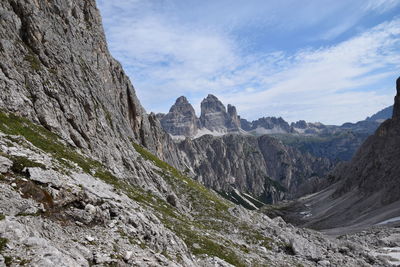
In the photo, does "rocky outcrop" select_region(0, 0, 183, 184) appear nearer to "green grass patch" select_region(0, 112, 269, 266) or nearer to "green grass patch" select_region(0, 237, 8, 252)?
"green grass patch" select_region(0, 112, 269, 266)

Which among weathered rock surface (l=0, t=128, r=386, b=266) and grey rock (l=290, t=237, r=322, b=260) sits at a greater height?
weathered rock surface (l=0, t=128, r=386, b=266)

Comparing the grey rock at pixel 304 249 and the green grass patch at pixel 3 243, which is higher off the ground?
the green grass patch at pixel 3 243

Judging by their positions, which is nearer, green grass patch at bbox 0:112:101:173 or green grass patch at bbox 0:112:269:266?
green grass patch at bbox 0:112:269:266

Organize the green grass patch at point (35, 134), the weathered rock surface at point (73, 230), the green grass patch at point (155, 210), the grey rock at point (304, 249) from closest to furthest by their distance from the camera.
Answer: the weathered rock surface at point (73, 230) < the green grass patch at point (155, 210) < the green grass patch at point (35, 134) < the grey rock at point (304, 249)

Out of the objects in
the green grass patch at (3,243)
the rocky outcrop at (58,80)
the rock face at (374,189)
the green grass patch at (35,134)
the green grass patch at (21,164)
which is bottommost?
the rock face at (374,189)

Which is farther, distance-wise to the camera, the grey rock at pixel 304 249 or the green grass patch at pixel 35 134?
the grey rock at pixel 304 249

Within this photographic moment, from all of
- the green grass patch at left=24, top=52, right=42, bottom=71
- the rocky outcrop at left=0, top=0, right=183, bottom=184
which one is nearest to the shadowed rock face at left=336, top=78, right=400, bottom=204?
the rocky outcrop at left=0, top=0, right=183, bottom=184

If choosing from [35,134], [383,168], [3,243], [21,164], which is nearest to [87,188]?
[21,164]

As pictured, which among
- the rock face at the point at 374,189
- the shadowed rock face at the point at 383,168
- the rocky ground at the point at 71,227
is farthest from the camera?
the shadowed rock face at the point at 383,168

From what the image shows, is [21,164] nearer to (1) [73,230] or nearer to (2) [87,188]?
(2) [87,188]

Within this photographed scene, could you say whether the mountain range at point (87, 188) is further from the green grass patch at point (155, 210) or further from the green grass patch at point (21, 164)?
the green grass patch at point (155, 210)

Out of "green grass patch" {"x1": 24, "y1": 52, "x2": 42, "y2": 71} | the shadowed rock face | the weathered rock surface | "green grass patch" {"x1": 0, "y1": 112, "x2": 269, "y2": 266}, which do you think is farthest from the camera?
the shadowed rock face

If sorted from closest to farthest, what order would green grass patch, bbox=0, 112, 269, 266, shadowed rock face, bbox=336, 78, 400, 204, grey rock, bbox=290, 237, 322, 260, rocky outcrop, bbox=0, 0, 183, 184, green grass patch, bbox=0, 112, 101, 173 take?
green grass patch, bbox=0, 112, 269, 266 < green grass patch, bbox=0, 112, 101, 173 < grey rock, bbox=290, 237, 322, 260 < rocky outcrop, bbox=0, 0, 183, 184 < shadowed rock face, bbox=336, 78, 400, 204

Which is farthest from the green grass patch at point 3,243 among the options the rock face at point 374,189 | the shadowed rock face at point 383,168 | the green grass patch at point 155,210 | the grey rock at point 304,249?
the shadowed rock face at point 383,168
